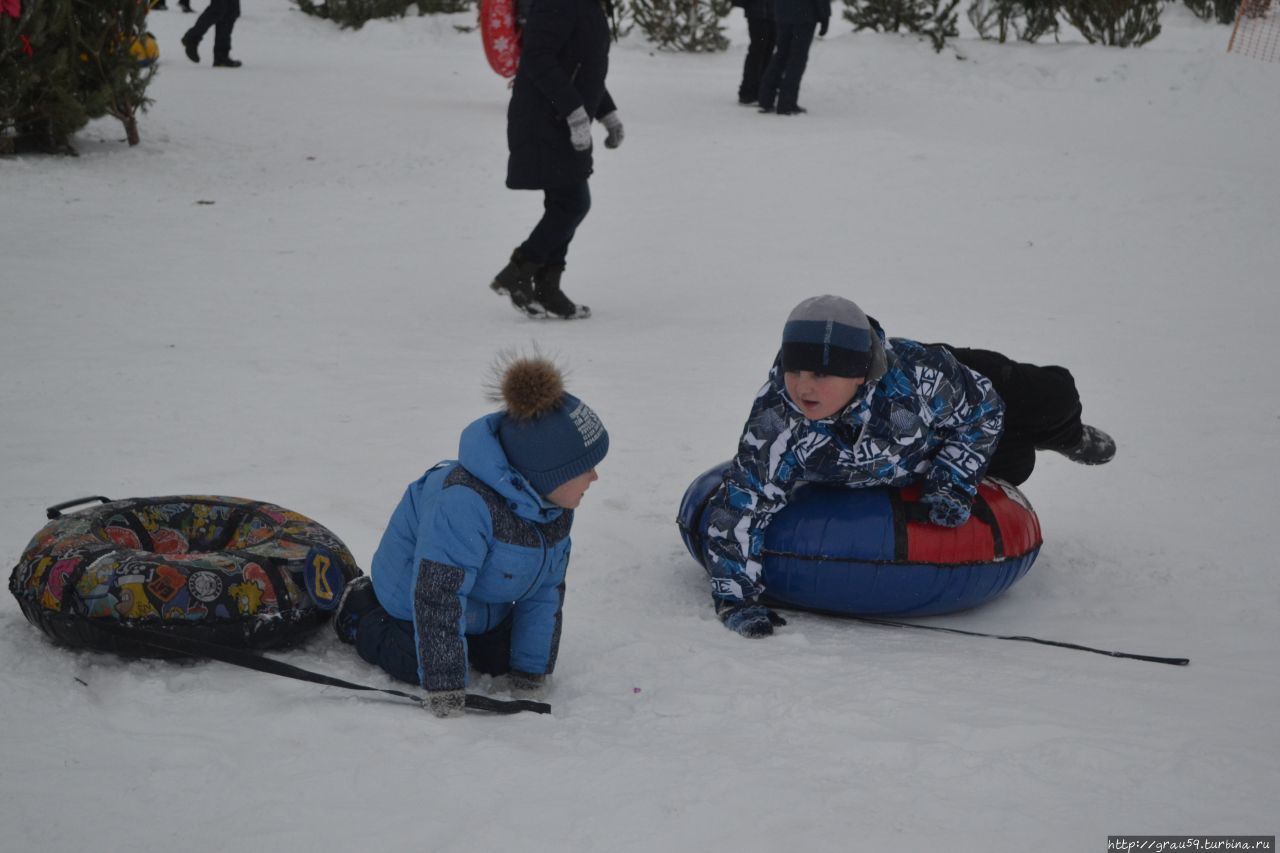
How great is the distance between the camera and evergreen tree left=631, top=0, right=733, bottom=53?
50.1 ft

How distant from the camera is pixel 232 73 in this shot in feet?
43.7

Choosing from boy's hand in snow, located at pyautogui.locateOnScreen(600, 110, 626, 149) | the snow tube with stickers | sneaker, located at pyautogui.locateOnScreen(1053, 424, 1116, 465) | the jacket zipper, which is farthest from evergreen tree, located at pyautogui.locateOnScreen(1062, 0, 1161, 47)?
the jacket zipper

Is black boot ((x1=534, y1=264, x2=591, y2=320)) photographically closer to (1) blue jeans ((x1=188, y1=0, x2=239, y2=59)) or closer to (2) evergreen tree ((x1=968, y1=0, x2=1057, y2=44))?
(1) blue jeans ((x1=188, y1=0, x2=239, y2=59))

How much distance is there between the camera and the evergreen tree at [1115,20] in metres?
12.9

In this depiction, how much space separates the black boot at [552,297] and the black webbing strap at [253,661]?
13.5ft

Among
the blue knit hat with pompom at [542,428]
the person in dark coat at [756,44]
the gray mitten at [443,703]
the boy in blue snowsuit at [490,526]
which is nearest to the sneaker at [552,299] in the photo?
the boy in blue snowsuit at [490,526]

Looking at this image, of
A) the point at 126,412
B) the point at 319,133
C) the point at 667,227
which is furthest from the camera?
the point at 319,133

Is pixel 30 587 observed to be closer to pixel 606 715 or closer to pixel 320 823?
pixel 320 823

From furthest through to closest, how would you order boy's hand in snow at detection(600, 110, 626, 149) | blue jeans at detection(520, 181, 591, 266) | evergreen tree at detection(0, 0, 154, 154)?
evergreen tree at detection(0, 0, 154, 154), boy's hand in snow at detection(600, 110, 626, 149), blue jeans at detection(520, 181, 591, 266)

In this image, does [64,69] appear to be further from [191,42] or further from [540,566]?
[540,566]

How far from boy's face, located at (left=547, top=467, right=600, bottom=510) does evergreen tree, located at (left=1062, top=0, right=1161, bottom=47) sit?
12276 millimetres

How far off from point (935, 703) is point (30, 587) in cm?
229

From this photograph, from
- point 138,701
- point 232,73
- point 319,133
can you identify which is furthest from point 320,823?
point 232,73

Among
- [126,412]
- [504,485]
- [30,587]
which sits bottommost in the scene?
[126,412]
